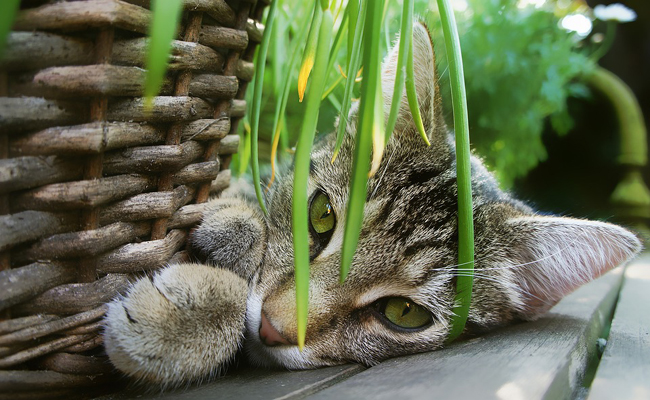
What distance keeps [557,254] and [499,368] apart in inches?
16.1

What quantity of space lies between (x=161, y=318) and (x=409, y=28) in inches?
23.0

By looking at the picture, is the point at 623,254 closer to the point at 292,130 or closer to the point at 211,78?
the point at 211,78

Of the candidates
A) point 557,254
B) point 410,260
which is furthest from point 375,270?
point 557,254

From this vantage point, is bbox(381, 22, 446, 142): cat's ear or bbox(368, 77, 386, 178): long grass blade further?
bbox(381, 22, 446, 142): cat's ear

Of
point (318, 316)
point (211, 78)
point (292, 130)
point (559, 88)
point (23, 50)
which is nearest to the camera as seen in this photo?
point (23, 50)

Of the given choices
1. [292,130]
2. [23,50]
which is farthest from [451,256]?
[292,130]

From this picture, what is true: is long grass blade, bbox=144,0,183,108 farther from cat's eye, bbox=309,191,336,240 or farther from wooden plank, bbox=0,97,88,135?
cat's eye, bbox=309,191,336,240

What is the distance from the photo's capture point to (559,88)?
2086 millimetres

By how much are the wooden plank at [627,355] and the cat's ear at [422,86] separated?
21.6 inches

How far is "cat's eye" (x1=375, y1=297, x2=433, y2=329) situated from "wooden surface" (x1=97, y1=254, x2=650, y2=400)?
8cm

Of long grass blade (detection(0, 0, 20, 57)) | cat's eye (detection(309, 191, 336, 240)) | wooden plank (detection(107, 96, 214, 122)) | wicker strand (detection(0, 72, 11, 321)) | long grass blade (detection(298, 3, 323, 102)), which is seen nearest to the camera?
long grass blade (detection(0, 0, 20, 57))

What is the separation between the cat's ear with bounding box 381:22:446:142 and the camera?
957 millimetres

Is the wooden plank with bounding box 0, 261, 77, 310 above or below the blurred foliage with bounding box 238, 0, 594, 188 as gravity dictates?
below

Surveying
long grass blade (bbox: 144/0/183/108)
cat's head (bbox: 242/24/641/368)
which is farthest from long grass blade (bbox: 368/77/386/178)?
cat's head (bbox: 242/24/641/368)
